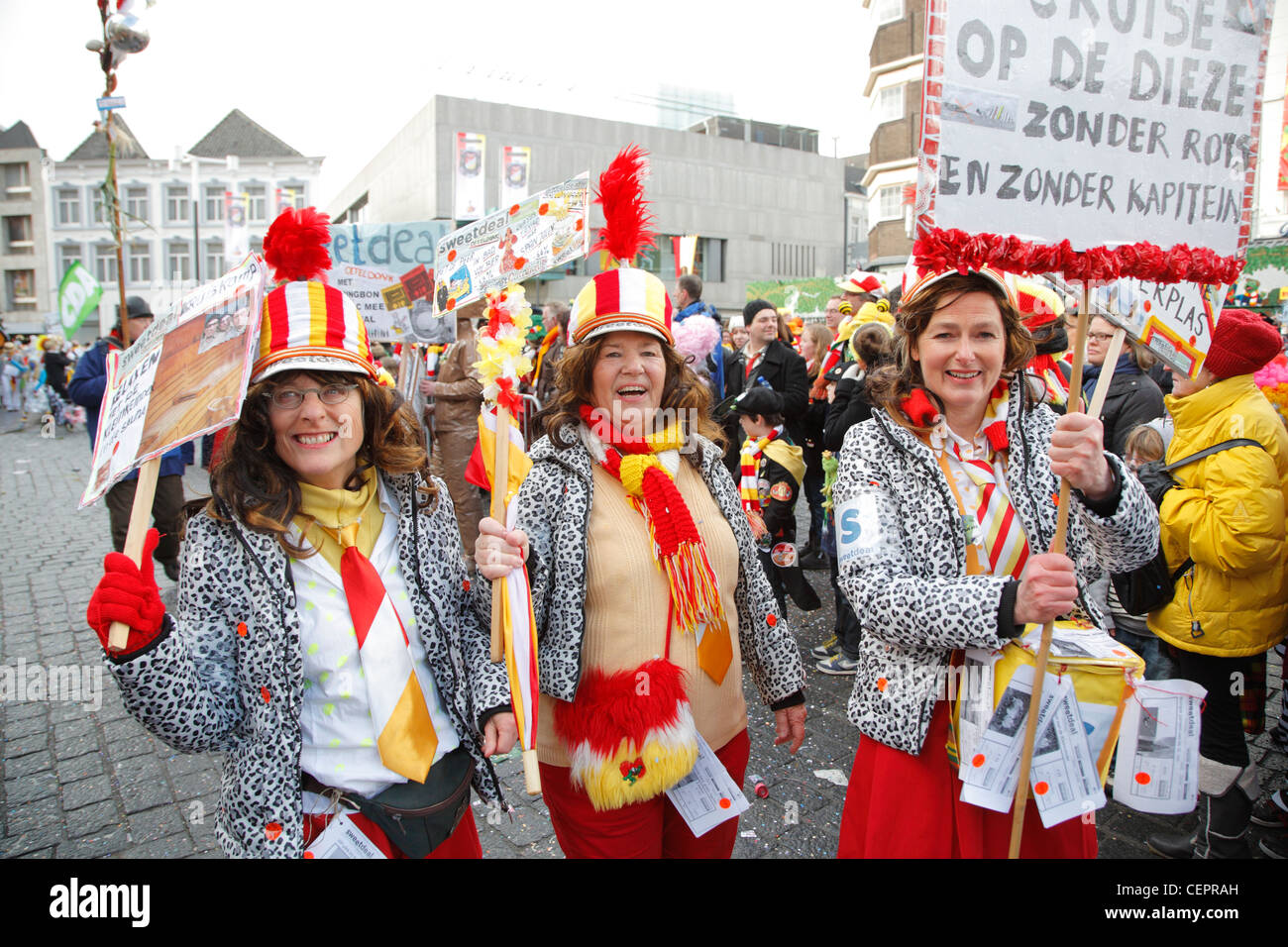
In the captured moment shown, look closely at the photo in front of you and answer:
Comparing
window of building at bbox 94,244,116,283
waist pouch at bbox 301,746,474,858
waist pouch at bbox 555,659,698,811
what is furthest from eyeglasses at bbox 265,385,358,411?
window of building at bbox 94,244,116,283

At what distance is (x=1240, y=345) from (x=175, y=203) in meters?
51.3

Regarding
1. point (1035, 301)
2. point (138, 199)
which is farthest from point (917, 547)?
point (138, 199)

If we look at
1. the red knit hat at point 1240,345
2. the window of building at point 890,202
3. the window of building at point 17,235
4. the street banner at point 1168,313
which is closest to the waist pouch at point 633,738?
the street banner at point 1168,313

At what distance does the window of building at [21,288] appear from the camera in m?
40.4

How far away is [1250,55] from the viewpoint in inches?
67.9

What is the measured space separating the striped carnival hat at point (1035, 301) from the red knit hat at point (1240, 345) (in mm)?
751

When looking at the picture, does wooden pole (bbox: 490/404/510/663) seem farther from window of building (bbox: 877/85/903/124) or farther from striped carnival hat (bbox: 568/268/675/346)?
window of building (bbox: 877/85/903/124)

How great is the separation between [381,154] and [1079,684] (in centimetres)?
4243

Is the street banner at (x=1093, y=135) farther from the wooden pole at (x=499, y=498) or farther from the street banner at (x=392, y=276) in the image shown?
the street banner at (x=392, y=276)

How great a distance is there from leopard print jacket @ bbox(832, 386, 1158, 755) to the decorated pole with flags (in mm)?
774

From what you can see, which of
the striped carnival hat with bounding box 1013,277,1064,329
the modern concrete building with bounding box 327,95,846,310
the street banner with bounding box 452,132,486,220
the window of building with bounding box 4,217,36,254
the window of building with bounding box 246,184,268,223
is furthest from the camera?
the window of building with bounding box 246,184,268,223

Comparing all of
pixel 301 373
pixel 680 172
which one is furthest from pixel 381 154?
pixel 301 373

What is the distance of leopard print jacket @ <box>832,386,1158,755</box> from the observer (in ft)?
5.42

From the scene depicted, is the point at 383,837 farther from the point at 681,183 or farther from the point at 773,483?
the point at 681,183
